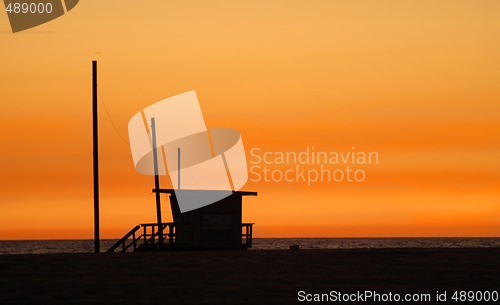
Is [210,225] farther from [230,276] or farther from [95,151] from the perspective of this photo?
[230,276]

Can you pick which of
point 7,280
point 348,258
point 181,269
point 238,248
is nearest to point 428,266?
point 348,258

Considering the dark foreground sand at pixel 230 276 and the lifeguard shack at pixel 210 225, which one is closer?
the dark foreground sand at pixel 230 276

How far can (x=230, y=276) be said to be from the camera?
2648cm

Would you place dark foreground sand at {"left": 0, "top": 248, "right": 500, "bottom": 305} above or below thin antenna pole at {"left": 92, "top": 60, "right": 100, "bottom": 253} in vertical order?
below

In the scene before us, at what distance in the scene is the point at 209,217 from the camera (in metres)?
51.3

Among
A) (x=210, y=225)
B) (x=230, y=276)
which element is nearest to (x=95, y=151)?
(x=210, y=225)

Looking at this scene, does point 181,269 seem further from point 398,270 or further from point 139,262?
point 398,270

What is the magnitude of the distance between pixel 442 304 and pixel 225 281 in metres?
7.10

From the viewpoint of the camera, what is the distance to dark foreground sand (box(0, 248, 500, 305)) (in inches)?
831

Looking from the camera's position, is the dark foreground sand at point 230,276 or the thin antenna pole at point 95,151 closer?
the dark foreground sand at point 230,276

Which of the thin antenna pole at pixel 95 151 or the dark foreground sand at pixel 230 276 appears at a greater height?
the thin antenna pole at pixel 95 151

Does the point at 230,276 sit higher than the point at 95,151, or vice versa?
the point at 95,151

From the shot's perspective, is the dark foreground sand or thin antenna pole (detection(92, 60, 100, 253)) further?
thin antenna pole (detection(92, 60, 100, 253))

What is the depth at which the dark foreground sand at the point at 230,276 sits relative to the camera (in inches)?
831
